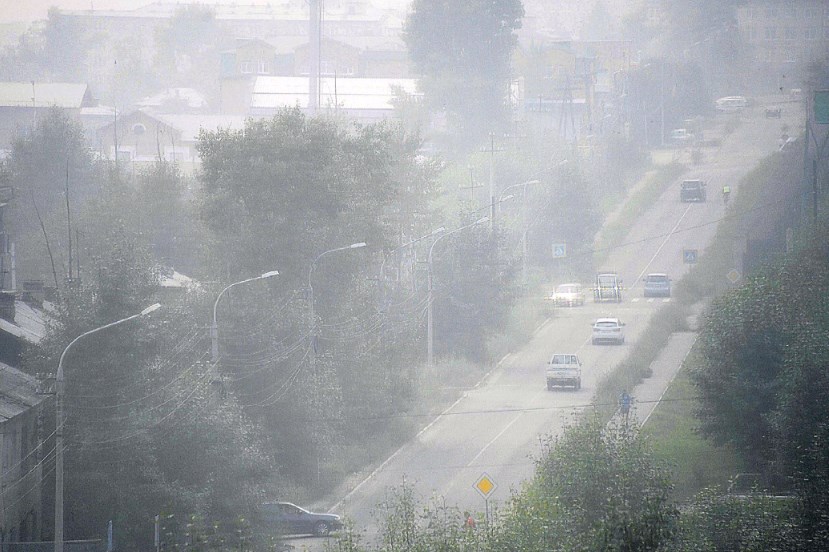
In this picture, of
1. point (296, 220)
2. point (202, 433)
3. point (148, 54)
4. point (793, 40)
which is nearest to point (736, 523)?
point (202, 433)

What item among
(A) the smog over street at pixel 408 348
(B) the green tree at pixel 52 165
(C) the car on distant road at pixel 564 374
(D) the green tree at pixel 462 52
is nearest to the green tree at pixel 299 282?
(A) the smog over street at pixel 408 348

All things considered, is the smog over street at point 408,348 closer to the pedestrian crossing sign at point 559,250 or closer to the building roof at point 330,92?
the pedestrian crossing sign at point 559,250

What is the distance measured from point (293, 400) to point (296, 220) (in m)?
5.64

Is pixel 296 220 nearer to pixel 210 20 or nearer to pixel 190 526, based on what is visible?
pixel 190 526

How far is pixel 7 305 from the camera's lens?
2516 centimetres

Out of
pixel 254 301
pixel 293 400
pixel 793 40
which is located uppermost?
pixel 793 40

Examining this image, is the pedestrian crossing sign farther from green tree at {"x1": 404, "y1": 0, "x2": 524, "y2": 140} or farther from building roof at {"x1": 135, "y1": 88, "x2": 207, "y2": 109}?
building roof at {"x1": 135, "y1": 88, "x2": 207, "y2": 109}

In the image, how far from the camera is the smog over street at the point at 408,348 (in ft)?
53.9

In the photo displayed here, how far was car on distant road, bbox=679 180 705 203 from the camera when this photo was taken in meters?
57.9

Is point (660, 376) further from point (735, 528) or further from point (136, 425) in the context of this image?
point (735, 528)

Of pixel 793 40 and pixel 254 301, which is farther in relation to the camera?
pixel 793 40

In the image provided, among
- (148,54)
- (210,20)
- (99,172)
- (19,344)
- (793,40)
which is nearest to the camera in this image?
(19,344)

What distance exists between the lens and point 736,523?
14.2 m

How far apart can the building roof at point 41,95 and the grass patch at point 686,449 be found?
55.2m
